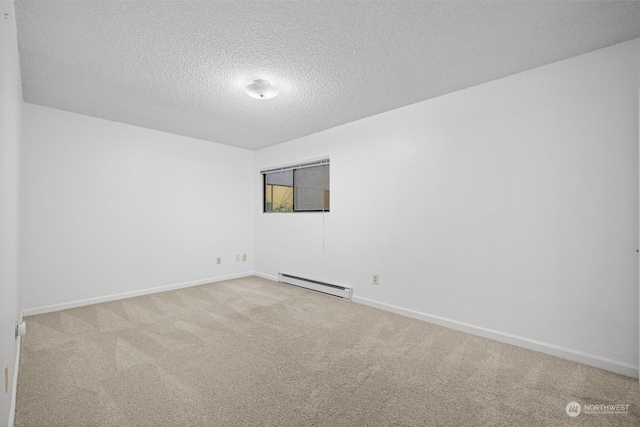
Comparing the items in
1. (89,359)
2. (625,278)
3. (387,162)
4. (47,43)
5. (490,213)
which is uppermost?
(47,43)

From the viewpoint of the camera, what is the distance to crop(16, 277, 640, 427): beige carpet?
162cm

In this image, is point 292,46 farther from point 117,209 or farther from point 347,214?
point 117,209

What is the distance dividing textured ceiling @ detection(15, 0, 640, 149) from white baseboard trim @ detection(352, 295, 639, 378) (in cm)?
236

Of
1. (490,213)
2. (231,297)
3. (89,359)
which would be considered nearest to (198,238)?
(231,297)

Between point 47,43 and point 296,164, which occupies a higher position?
point 47,43

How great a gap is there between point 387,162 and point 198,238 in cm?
328

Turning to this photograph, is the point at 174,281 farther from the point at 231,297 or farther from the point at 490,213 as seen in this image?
the point at 490,213

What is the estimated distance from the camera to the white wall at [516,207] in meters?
2.08

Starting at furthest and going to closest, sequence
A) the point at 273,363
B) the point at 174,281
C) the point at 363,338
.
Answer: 1. the point at 174,281
2. the point at 363,338
3. the point at 273,363

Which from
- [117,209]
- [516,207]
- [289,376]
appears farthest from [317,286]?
[117,209]

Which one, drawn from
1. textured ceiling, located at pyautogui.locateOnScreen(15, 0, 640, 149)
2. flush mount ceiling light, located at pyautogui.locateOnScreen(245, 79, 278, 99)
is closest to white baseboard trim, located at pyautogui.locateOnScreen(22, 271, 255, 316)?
textured ceiling, located at pyautogui.locateOnScreen(15, 0, 640, 149)

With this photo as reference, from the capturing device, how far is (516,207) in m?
2.51

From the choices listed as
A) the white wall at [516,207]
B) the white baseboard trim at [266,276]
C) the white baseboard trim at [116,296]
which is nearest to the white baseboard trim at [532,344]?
the white wall at [516,207]

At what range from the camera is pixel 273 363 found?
7.16 ft
